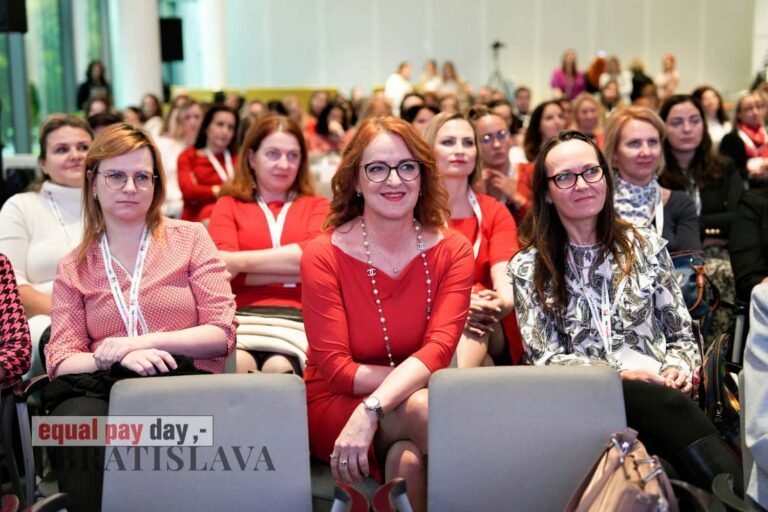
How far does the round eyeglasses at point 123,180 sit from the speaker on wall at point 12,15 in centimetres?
284

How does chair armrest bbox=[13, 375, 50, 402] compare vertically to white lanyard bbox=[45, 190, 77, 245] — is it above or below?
below

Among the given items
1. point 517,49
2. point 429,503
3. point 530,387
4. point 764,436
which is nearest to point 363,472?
point 429,503

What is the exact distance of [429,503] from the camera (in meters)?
2.10

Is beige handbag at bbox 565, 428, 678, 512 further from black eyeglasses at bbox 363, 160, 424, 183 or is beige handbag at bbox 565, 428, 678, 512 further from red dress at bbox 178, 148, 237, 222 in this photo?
red dress at bbox 178, 148, 237, 222

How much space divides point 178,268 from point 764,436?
1.75 m

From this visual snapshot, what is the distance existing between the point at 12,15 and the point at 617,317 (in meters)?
4.09

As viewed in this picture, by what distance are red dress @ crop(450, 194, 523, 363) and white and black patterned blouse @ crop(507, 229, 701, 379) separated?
→ 26.3 inches

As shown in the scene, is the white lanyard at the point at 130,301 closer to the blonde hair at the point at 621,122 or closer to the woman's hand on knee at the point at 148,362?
the woman's hand on knee at the point at 148,362

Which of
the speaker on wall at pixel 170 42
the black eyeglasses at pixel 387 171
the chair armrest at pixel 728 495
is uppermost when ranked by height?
the speaker on wall at pixel 170 42

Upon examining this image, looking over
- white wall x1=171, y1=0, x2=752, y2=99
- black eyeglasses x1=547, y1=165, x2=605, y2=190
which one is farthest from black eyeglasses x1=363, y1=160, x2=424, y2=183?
white wall x1=171, y1=0, x2=752, y2=99

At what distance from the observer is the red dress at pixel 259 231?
12.1 ft

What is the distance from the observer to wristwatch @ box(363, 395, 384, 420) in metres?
2.36

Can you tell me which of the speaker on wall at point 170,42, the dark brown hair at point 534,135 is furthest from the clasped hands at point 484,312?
the speaker on wall at point 170,42

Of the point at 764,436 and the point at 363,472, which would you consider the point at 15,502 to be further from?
the point at 764,436
